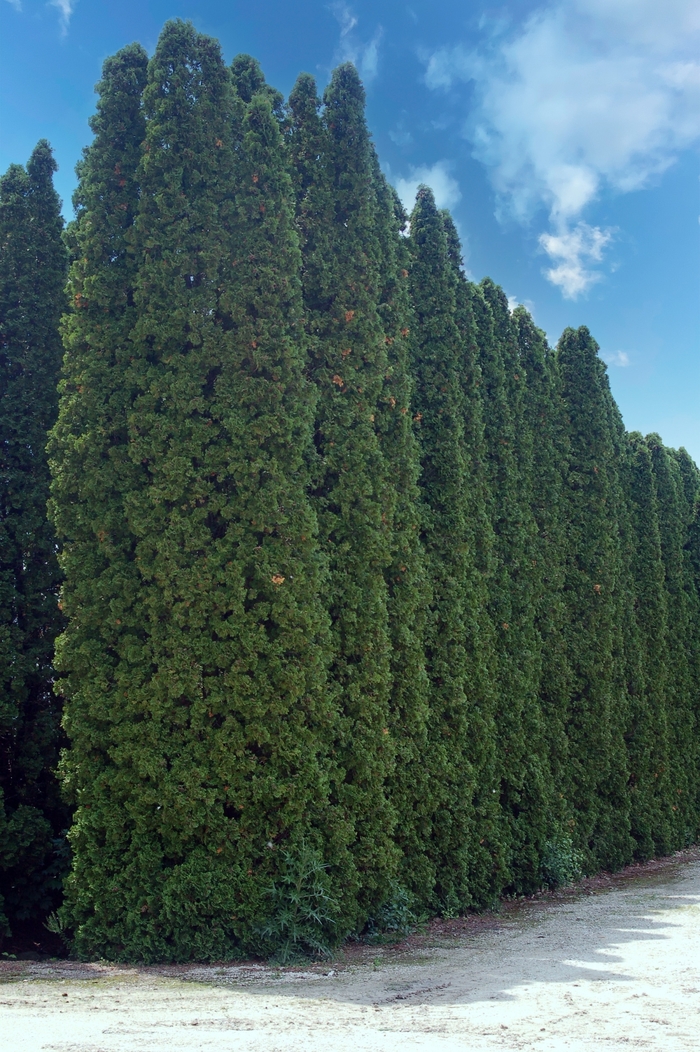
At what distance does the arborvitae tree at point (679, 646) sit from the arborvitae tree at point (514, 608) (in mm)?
5081

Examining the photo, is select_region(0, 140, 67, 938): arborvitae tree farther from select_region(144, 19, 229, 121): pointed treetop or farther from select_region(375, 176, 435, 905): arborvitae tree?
select_region(375, 176, 435, 905): arborvitae tree

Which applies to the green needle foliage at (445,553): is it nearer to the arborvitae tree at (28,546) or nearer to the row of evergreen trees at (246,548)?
the row of evergreen trees at (246,548)

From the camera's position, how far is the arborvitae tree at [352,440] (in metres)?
7.38

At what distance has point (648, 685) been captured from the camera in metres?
13.9

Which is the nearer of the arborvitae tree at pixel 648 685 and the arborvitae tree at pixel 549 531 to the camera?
the arborvitae tree at pixel 549 531

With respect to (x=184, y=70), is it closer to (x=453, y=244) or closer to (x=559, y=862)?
(x=453, y=244)

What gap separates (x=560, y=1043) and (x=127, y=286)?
22.3 ft

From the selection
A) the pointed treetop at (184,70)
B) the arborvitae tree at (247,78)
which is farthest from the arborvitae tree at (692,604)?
the pointed treetop at (184,70)

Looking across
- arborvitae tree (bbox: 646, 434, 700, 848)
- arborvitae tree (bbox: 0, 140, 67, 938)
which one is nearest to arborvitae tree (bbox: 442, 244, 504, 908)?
arborvitae tree (bbox: 0, 140, 67, 938)

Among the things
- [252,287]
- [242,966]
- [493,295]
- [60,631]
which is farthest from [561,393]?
[242,966]

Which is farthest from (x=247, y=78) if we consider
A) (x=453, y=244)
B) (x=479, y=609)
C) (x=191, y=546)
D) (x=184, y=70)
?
(x=479, y=609)

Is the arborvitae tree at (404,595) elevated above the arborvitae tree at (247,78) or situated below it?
below

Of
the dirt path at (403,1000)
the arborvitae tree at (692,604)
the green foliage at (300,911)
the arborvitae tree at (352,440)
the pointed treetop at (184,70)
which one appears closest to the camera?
the dirt path at (403,1000)

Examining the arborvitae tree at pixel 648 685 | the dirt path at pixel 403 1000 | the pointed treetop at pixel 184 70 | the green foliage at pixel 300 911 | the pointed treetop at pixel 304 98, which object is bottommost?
the dirt path at pixel 403 1000
